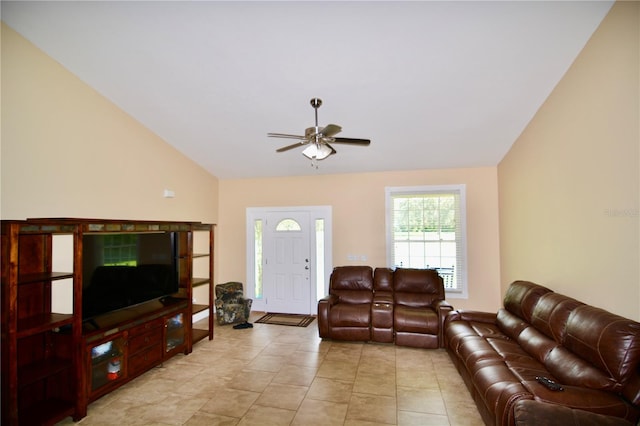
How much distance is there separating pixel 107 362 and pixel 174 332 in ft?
3.12

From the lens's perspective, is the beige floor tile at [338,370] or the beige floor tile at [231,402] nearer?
the beige floor tile at [231,402]

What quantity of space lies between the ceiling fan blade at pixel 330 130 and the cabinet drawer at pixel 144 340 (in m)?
2.83

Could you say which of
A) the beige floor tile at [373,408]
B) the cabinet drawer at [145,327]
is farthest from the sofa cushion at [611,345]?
the cabinet drawer at [145,327]

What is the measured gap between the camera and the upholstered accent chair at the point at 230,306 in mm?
5199

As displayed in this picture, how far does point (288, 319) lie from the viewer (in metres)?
5.53

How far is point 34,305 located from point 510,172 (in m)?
5.94

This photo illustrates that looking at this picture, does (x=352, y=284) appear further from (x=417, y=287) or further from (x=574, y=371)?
(x=574, y=371)

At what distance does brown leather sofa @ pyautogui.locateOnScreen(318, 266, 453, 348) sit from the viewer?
13.4 ft

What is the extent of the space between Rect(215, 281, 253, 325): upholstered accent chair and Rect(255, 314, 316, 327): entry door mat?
13.6 inches

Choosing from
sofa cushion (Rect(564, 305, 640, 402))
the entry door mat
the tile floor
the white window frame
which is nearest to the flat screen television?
the tile floor

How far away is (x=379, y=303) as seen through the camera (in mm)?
4445

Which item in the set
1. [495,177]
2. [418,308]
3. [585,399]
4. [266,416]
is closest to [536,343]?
[585,399]

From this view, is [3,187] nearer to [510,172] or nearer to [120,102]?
[120,102]

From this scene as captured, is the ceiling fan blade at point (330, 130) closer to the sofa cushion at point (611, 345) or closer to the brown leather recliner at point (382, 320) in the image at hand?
the sofa cushion at point (611, 345)
